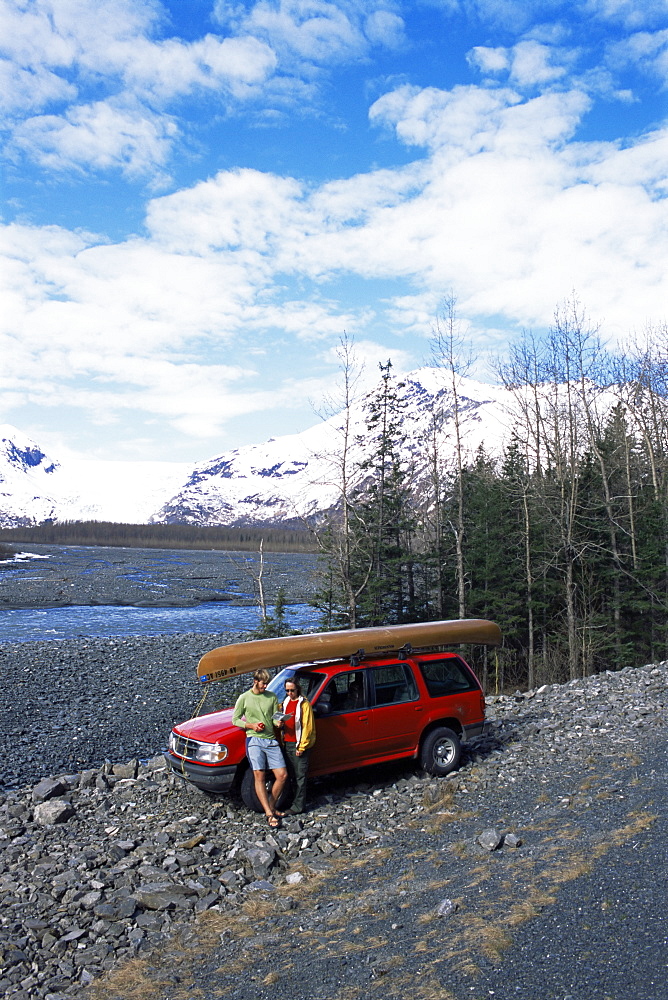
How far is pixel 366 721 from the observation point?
33.5 ft

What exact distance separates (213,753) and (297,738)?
1.20 metres

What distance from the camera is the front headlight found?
9422 mm

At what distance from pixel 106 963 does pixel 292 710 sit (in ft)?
12.0

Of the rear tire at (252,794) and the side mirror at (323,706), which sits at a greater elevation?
the side mirror at (323,706)

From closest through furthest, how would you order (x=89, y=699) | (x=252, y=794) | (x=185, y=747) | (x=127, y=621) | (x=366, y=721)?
(x=252, y=794) → (x=185, y=747) → (x=366, y=721) → (x=89, y=699) → (x=127, y=621)

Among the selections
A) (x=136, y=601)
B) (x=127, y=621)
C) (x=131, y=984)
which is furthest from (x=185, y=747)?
(x=136, y=601)

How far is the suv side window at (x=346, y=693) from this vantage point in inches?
398

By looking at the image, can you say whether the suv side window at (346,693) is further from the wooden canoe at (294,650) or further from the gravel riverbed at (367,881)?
the gravel riverbed at (367,881)

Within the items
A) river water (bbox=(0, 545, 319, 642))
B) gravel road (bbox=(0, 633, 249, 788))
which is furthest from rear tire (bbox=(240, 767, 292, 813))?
river water (bbox=(0, 545, 319, 642))


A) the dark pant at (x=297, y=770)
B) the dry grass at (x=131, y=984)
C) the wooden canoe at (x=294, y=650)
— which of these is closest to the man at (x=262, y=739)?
the dark pant at (x=297, y=770)

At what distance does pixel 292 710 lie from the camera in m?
9.48

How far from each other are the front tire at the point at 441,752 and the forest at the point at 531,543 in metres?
13.7

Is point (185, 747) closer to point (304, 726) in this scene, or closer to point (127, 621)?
point (304, 726)

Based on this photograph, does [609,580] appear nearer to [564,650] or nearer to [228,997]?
[564,650]
